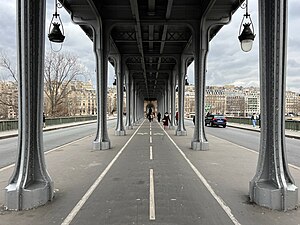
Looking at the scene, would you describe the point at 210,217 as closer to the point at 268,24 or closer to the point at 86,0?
the point at 268,24

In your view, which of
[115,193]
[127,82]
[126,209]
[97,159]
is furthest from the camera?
[127,82]

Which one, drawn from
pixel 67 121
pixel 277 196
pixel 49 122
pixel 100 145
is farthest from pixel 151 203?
pixel 67 121

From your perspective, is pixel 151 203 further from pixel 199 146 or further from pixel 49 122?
pixel 49 122

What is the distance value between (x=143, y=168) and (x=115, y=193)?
122 inches

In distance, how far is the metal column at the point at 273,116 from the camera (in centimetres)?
550

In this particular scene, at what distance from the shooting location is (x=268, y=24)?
18.9ft

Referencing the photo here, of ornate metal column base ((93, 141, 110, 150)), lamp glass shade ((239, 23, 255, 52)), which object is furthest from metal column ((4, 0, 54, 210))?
ornate metal column base ((93, 141, 110, 150))

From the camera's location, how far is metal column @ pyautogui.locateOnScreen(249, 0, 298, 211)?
5.50 meters

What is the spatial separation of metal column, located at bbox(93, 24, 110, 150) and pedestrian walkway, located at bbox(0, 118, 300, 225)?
346 cm

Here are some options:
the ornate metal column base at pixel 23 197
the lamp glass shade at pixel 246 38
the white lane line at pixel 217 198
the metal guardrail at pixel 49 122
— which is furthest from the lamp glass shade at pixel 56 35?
the metal guardrail at pixel 49 122

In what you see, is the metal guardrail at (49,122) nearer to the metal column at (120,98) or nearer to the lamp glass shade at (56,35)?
the metal column at (120,98)

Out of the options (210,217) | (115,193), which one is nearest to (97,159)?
(115,193)

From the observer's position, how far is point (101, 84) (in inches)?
583

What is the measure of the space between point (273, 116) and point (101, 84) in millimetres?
10348
